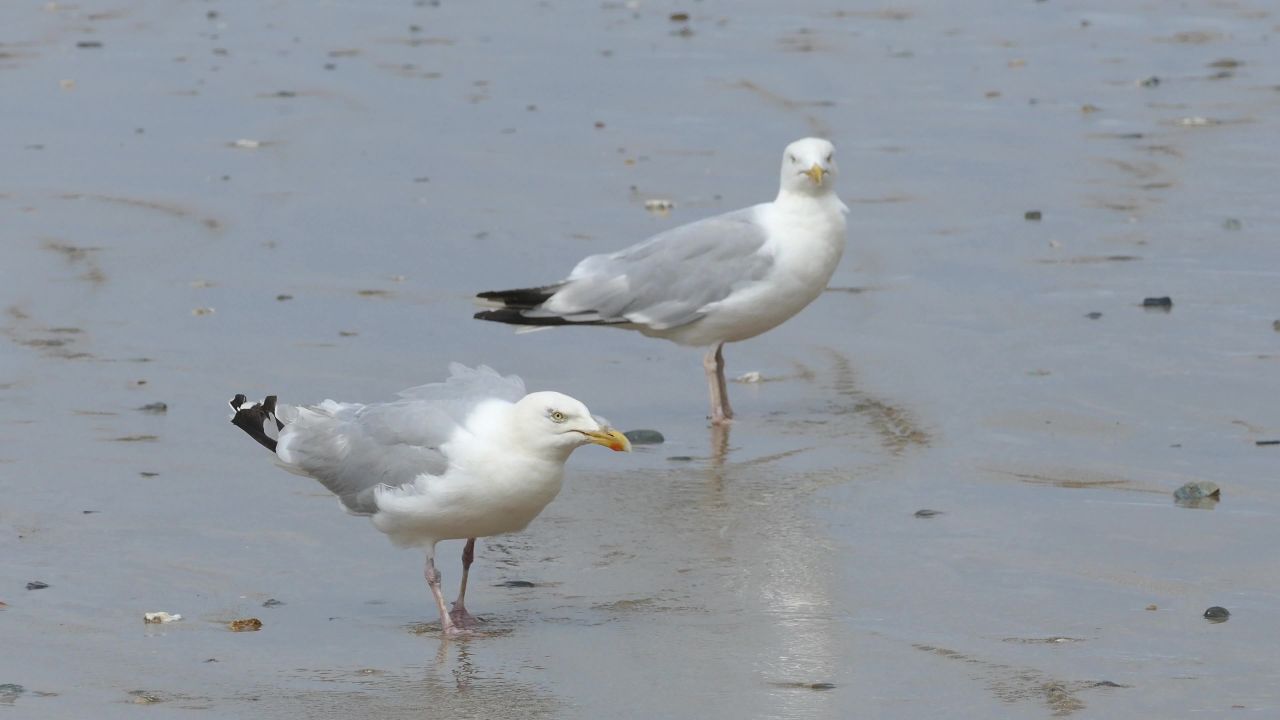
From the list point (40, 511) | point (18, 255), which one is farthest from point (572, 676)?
point (18, 255)

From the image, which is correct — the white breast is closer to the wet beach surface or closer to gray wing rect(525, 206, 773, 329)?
gray wing rect(525, 206, 773, 329)

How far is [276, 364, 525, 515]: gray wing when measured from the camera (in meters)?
6.23

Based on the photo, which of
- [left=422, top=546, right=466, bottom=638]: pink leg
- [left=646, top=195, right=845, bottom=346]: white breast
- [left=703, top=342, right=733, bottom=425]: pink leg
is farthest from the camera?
[left=646, top=195, right=845, bottom=346]: white breast

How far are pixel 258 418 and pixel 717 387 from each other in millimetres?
2540

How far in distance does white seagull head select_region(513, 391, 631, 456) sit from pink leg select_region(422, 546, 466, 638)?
559 millimetres

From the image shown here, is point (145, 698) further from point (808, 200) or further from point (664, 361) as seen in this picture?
point (664, 361)

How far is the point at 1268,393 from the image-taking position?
338 inches

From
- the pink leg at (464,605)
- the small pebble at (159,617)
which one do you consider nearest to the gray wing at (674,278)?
the pink leg at (464,605)

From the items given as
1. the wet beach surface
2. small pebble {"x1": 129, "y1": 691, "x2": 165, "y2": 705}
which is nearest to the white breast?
the wet beach surface

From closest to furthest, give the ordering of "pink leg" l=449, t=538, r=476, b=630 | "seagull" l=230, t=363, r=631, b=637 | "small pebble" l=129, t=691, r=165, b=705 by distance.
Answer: "small pebble" l=129, t=691, r=165, b=705, "seagull" l=230, t=363, r=631, b=637, "pink leg" l=449, t=538, r=476, b=630

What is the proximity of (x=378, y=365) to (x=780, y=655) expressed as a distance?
3.80m

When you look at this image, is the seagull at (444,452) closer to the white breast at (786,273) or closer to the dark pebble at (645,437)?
the dark pebble at (645,437)

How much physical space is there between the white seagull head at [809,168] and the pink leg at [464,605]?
3111 mm

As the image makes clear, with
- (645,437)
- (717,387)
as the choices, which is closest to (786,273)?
(717,387)
